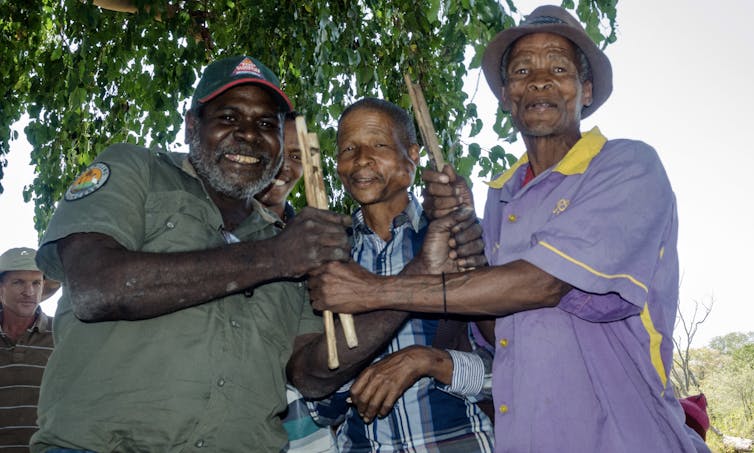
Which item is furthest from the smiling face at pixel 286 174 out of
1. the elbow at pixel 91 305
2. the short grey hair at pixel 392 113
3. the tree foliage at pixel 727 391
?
the tree foliage at pixel 727 391

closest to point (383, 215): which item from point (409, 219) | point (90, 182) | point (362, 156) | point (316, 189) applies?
point (409, 219)

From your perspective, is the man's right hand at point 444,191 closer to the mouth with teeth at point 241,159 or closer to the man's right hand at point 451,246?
the man's right hand at point 451,246

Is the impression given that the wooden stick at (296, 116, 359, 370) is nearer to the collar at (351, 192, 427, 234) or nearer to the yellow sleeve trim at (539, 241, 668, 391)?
the collar at (351, 192, 427, 234)

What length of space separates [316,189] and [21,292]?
12.5ft

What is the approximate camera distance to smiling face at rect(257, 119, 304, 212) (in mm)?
2918

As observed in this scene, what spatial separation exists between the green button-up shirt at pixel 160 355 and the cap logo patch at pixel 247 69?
39 cm

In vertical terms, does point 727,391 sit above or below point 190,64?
below

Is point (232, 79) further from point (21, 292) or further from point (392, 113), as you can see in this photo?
point (21, 292)

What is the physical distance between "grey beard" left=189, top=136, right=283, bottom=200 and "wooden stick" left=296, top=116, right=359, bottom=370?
1.14 ft

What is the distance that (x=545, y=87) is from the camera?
2041 mm

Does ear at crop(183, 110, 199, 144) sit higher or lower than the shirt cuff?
higher

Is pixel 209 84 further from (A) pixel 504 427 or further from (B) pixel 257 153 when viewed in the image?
(A) pixel 504 427

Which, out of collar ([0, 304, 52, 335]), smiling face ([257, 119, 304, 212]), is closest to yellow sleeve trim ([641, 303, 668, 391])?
smiling face ([257, 119, 304, 212])

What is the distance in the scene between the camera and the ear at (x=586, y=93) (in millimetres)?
2148
